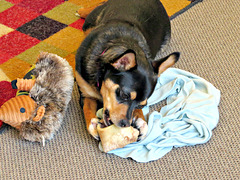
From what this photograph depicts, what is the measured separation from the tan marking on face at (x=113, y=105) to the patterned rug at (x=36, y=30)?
0.85 m

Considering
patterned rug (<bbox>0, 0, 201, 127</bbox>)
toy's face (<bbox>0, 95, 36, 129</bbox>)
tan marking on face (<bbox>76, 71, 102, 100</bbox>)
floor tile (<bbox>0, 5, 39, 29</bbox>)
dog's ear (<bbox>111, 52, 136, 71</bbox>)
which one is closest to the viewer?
dog's ear (<bbox>111, 52, 136, 71</bbox>)

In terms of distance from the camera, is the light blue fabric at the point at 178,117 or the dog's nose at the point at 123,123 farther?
the light blue fabric at the point at 178,117

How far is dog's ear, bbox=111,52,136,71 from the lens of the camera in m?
1.63

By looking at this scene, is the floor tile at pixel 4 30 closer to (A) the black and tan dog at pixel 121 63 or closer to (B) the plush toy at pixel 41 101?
(A) the black and tan dog at pixel 121 63

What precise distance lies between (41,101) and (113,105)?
0.46 m

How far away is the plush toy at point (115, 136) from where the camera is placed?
1720 millimetres

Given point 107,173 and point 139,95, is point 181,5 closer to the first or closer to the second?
point 139,95

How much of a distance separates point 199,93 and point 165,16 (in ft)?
2.84

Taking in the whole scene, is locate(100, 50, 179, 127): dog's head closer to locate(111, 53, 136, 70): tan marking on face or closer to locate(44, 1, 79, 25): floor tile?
locate(111, 53, 136, 70): tan marking on face

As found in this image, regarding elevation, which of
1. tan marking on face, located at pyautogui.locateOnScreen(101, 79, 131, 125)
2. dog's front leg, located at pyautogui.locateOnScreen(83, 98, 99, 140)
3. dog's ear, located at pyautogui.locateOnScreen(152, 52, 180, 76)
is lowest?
dog's front leg, located at pyautogui.locateOnScreen(83, 98, 99, 140)

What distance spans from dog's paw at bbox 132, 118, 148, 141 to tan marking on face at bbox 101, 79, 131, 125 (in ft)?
0.61

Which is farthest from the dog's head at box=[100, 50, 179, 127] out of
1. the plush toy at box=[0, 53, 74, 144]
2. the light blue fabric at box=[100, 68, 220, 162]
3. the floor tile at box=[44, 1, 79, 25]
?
the floor tile at box=[44, 1, 79, 25]

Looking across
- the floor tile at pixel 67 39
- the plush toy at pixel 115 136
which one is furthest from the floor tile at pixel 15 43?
the plush toy at pixel 115 136

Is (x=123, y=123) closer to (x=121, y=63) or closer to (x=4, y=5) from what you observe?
(x=121, y=63)
